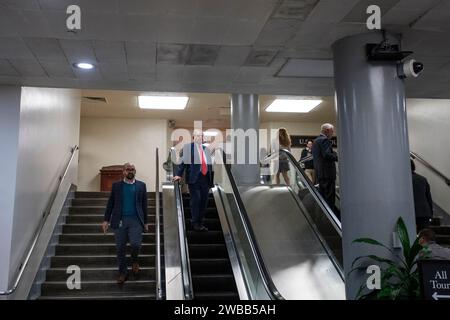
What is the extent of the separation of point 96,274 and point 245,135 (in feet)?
17.3

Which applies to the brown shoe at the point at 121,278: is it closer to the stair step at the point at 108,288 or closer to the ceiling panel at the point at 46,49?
the stair step at the point at 108,288

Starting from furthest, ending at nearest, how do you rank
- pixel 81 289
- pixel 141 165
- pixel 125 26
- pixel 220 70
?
pixel 141 165 → pixel 81 289 → pixel 220 70 → pixel 125 26

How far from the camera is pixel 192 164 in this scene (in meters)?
7.16

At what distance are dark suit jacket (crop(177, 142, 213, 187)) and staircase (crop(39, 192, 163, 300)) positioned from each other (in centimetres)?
144

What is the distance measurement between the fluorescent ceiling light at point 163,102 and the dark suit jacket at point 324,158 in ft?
19.5

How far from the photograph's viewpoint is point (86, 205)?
962 centimetres

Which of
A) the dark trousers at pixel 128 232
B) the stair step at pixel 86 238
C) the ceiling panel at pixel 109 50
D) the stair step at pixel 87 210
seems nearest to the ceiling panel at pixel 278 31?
the ceiling panel at pixel 109 50

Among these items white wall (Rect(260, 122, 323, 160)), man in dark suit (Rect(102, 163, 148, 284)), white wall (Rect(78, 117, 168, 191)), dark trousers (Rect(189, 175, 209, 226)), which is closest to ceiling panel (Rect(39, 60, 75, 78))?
man in dark suit (Rect(102, 163, 148, 284))

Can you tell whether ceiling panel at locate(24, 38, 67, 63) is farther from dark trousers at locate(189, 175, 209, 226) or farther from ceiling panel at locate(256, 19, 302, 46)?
dark trousers at locate(189, 175, 209, 226)

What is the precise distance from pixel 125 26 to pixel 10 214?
318cm

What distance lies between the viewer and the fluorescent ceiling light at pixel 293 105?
1309 centimetres
